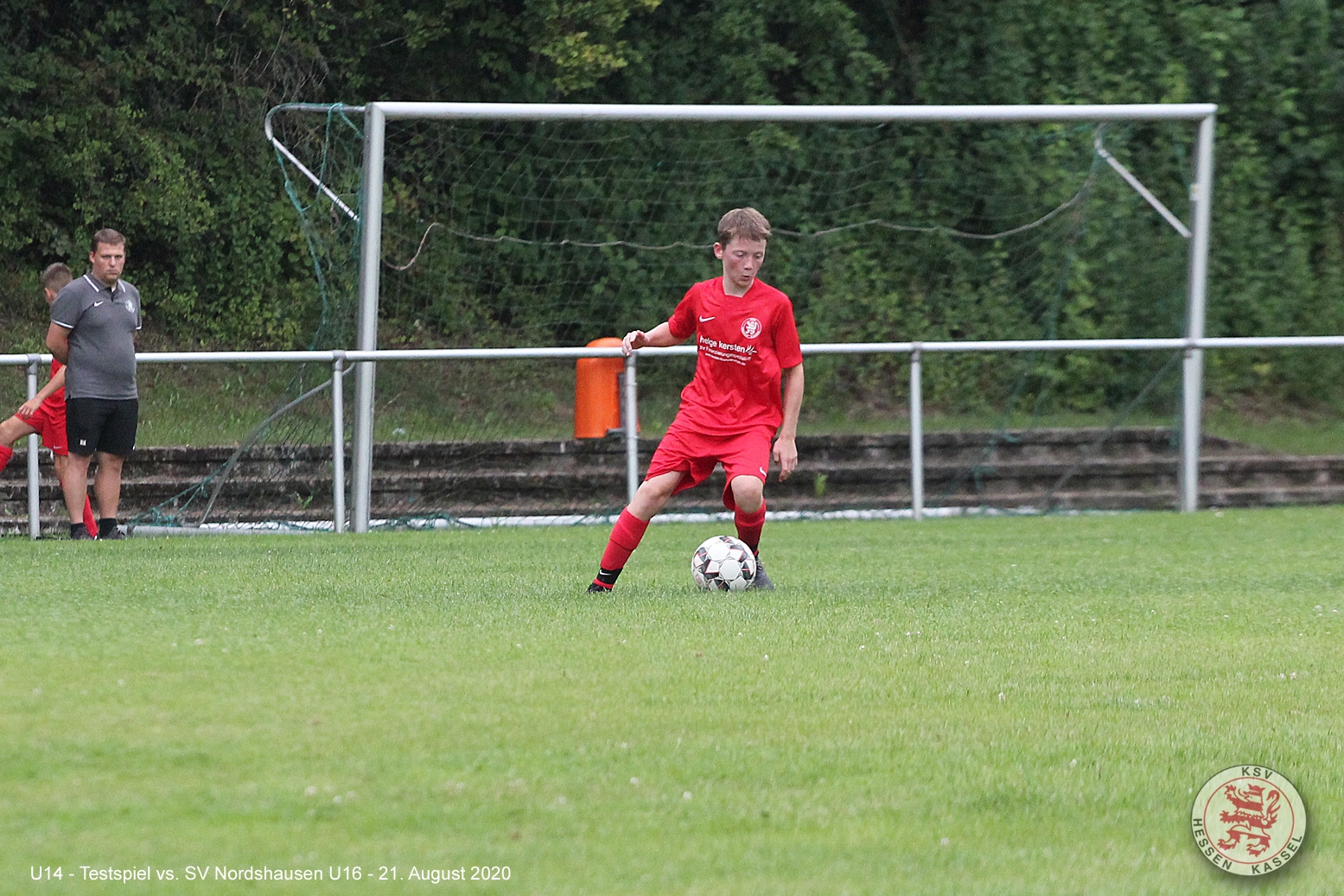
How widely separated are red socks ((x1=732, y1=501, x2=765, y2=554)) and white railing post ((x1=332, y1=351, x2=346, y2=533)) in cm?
517

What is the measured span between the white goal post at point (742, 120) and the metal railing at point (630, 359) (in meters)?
0.10

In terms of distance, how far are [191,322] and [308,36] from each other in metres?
4.32

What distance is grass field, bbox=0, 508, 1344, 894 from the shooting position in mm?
3021

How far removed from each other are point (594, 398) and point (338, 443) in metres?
2.31

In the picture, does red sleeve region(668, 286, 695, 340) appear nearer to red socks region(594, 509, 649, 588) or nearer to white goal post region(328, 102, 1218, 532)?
red socks region(594, 509, 649, 588)

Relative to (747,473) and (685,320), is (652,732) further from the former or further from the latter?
(685,320)

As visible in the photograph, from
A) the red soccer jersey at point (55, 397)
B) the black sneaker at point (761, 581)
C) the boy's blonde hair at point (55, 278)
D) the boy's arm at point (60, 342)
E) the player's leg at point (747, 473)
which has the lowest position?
the black sneaker at point (761, 581)

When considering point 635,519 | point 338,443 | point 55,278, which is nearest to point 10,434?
point 55,278

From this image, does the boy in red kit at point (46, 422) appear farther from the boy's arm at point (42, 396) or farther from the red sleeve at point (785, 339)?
the red sleeve at point (785, 339)

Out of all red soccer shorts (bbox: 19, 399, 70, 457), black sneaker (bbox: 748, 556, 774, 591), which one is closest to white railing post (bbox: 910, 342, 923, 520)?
black sneaker (bbox: 748, 556, 774, 591)

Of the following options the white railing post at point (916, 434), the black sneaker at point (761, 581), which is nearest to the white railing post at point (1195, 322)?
the white railing post at point (916, 434)

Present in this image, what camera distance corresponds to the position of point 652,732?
4.03 meters

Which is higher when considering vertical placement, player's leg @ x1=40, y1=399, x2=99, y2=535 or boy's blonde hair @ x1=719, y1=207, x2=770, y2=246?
boy's blonde hair @ x1=719, y1=207, x2=770, y2=246

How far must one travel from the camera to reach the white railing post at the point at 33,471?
11086mm
